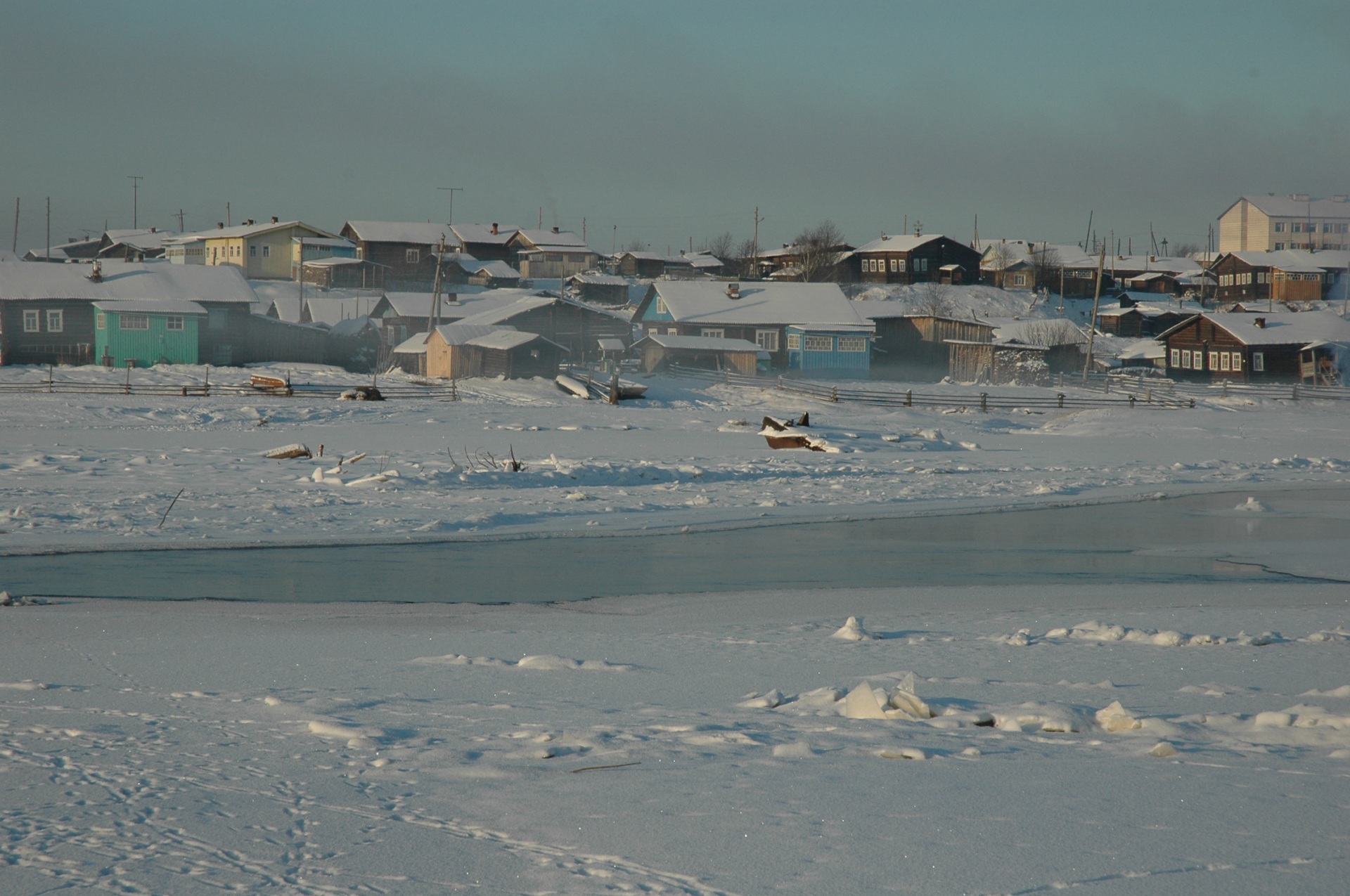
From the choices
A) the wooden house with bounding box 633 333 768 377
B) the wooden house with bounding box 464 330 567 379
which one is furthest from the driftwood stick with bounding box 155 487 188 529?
the wooden house with bounding box 633 333 768 377

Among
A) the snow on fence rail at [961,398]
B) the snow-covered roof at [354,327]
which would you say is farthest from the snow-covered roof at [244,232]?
the snow on fence rail at [961,398]

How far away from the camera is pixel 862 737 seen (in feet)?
20.0

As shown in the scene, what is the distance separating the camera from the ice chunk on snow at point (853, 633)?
9.14 m

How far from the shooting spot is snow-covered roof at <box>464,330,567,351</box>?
5025 centimetres

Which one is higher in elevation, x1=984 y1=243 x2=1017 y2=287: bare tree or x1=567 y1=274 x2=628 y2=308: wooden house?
x1=984 y1=243 x2=1017 y2=287: bare tree

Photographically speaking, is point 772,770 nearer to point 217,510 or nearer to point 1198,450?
point 217,510

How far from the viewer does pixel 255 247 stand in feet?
277

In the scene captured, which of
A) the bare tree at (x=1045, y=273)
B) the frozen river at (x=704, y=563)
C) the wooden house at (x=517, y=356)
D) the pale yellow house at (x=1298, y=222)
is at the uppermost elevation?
the pale yellow house at (x=1298, y=222)

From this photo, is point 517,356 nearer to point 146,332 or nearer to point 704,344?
point 704,344

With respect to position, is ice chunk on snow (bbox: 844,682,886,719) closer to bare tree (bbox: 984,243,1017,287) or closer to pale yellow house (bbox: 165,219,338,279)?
pale yellow house (bbox: 165,219,338,279)

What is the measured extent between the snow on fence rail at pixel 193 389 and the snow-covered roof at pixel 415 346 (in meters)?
10.5

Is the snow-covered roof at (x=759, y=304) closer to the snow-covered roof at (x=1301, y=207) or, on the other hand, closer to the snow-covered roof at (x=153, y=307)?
the snow-covered roof at (x=153, y=307)

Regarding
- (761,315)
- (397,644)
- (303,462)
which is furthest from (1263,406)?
(397,644)

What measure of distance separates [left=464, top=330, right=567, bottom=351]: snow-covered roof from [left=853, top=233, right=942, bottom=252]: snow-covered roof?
49.4 metres
